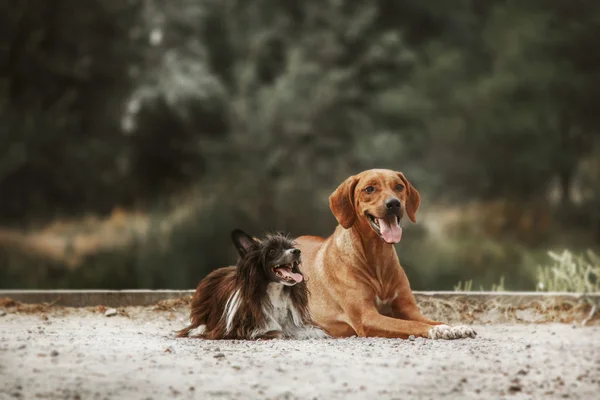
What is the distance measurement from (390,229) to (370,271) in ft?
1.54

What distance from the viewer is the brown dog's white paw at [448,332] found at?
5.70 metres

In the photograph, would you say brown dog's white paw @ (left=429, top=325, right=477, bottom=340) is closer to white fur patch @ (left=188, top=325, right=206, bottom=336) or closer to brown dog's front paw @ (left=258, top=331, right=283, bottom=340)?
brown dog's front paw @ (left=258, top=331, right=283, bottom=340)

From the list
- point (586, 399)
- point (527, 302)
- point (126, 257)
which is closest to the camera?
point (586, 399)

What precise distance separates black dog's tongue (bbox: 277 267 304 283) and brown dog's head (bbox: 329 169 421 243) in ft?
2.14

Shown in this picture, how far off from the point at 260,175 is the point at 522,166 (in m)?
5.76

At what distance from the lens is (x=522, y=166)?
57.2 feet

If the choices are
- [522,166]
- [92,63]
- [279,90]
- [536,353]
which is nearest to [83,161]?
[92,63]

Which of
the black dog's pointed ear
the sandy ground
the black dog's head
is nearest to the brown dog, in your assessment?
the sandy ground

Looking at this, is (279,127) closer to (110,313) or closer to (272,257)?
(110,313)

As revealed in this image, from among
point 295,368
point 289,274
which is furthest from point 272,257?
point 295,368

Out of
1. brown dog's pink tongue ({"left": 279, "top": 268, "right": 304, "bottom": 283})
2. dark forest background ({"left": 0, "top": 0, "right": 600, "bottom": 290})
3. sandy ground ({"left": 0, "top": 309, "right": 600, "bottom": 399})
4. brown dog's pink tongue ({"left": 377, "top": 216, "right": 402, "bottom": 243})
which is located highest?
dark forest background ({"left": 0, "top": 0, "right": 600, "bottom": 290})

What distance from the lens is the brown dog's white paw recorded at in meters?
5.70

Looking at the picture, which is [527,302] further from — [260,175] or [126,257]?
[260,175]

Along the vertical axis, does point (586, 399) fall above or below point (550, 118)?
below
